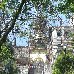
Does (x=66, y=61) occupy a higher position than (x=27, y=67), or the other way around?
(x=66, y=61)

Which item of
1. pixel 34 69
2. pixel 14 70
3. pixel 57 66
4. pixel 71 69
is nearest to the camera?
pixel 71 69

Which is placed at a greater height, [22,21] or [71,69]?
[22,21]

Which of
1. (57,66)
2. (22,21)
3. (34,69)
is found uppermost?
(22,21)

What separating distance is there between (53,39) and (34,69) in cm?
1335

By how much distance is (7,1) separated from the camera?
78.4 feet

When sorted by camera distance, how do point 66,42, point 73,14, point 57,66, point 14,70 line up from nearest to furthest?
point 73,14 < point 57,66 < point 14,70 < point 66,42

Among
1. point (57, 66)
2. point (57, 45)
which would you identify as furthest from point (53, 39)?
point (57, 66)

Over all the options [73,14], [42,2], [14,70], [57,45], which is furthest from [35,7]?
[57,45]

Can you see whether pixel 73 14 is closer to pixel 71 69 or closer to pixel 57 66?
pixel 71 69

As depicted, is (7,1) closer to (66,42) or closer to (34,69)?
(66,42)

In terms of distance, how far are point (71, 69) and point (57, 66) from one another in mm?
4292

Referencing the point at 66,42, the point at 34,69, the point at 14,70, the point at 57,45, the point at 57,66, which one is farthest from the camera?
the point at 34,69

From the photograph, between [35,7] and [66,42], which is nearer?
[35,7]

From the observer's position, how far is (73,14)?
83.9ft
